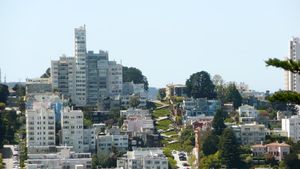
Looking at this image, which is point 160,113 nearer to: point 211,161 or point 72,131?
point 72,131

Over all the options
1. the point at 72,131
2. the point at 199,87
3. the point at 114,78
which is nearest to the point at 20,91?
the point at 114,78

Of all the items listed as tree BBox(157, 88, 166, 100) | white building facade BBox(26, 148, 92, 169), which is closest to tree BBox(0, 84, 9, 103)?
tree BBox(157, 88, 166, 100)

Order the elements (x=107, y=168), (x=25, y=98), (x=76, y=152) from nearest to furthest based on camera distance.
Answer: (x=107, y=168)
(x=76, y=152)
(x=25, y=98)

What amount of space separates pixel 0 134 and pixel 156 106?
11.3m

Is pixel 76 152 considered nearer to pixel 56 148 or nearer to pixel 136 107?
pixel 56 148

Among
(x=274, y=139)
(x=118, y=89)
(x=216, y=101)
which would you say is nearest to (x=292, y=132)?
(x=274, y=139)

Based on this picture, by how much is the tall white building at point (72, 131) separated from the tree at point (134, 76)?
12800mm

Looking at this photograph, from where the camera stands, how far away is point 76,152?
4081 centimetres

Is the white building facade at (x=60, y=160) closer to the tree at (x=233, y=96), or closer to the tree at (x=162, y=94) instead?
the tree at (x=233, y=96)

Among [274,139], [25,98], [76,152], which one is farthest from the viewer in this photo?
[25,98]

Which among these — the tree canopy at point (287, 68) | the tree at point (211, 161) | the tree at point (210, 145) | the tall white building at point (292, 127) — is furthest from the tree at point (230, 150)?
the tree canopy at point (287, 68)

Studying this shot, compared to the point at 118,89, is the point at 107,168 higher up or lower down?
lower down

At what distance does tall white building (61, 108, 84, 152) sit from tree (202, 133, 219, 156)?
476cm

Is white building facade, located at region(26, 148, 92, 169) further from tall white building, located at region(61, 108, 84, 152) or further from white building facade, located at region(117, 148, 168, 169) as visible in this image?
tall white building, located at region(61, 108, 84, 152)
